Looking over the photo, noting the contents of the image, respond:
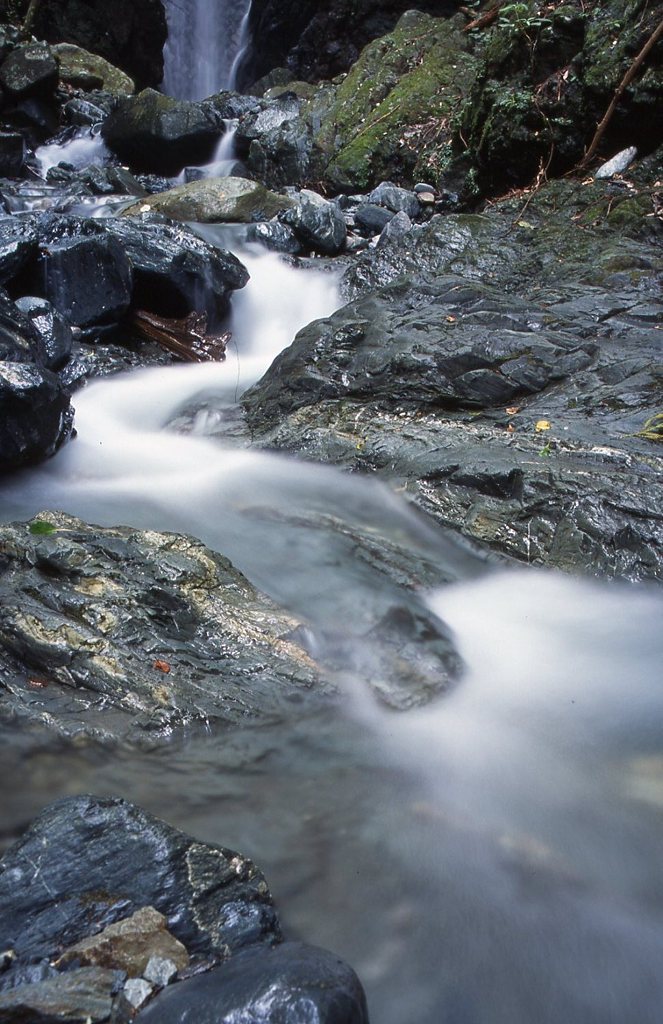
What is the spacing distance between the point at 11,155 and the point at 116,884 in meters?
15.3

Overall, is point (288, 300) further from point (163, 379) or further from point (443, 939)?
point (443, 939)

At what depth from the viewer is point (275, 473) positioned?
484 centimetres

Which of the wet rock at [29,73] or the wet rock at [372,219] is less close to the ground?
the wet rock at [29,73]

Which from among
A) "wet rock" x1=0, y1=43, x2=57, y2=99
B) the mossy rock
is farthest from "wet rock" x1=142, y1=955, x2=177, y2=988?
"wet rock" x1=0, y1=43, x2=57, y2=99

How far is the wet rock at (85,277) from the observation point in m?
7.09

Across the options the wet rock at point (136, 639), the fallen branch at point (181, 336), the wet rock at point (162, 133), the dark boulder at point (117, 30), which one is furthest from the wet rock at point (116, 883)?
the dark boulder at point (117, 30)

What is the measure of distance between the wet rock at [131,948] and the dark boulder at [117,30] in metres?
25.6

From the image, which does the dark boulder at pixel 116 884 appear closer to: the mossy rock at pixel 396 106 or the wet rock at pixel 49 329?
the wet rock at pixel 49 329

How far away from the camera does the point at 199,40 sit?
24281 mm

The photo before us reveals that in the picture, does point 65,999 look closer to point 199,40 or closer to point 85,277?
point 85,277

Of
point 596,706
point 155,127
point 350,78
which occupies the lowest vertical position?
point 596,706

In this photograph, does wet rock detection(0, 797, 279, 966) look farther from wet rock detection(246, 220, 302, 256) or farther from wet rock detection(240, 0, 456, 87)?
wet rock detection(240, 0, 456, 87)

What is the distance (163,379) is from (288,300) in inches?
98.9

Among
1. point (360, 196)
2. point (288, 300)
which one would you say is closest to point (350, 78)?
point (360, 196)
